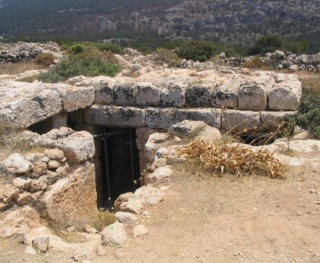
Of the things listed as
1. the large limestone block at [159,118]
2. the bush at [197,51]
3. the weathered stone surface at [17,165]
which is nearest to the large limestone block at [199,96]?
the large limestone block at [159,118]

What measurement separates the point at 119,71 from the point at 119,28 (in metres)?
58.8

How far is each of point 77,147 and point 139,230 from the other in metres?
2.08

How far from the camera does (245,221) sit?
3.27m

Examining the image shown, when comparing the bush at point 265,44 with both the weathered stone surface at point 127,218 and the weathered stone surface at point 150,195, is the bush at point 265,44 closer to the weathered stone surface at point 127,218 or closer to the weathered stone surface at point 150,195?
the weathered stone surface at point 150,195

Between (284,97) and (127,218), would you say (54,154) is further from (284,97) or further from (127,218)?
(284,97)

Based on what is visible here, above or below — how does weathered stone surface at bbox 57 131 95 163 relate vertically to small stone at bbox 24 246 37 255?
above

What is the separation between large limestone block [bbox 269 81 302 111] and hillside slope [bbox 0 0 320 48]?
115ft

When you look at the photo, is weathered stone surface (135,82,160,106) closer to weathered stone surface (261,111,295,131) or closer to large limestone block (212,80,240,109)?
large limestone block (212,80,240,109)

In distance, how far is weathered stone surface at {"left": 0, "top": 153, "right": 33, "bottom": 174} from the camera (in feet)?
13.9

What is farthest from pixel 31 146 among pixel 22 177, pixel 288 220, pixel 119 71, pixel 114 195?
pixel 119 71

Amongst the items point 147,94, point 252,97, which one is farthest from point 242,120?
point 147,94

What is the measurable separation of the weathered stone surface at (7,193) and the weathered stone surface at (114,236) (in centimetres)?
147

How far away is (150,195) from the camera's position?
3.90m

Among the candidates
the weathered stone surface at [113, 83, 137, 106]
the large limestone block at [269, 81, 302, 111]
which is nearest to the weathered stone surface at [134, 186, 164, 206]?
the large limestone block at [269, 81, 302, 111]
